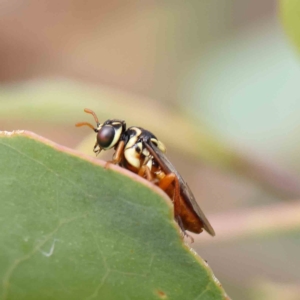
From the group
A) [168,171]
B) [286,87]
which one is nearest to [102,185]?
[168,171]

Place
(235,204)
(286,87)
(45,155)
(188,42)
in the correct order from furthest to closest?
1. (188,42)
2. (235,204)
3. (286,87)
4. (45,155)

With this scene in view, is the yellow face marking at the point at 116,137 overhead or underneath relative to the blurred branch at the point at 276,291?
overhead

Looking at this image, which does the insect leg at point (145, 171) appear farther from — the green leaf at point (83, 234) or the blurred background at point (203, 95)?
the green leaf at point (83, 234)

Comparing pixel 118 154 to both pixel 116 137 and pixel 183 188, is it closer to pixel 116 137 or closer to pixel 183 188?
pixel 116 137

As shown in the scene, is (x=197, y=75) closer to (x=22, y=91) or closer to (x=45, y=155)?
(x=22, y=91)

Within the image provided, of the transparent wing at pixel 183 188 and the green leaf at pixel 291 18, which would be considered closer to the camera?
the green leaf at pixel 291 18

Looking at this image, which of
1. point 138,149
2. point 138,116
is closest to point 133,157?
point 138,149

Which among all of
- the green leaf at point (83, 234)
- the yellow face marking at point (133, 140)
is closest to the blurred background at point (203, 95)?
the yellow face marking at point (133, 140)

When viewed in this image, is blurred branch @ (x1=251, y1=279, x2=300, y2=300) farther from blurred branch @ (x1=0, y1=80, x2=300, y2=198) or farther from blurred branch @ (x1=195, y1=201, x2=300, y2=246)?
blurred branch @ (x1=0, y1=80, x2=300, y2=198)

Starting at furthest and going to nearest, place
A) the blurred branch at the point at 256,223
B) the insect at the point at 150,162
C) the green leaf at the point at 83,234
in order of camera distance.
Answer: the blurred branch at the point at 256,223
the insect at the point at 150,162
the green leaf at the point at 83,234
